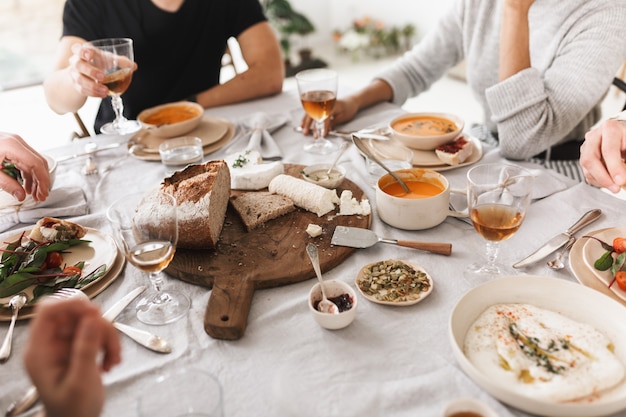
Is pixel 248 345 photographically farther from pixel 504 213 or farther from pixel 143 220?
pixel 504 213

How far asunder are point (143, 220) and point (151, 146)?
879 mm

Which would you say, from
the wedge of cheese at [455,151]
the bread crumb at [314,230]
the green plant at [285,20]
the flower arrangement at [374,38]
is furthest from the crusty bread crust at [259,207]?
the flower arrangement at [374,38]

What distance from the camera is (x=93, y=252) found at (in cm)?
128

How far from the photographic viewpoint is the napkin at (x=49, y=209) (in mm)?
1462

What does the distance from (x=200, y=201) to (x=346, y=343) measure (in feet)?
1.83

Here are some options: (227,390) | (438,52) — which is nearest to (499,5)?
(438,52)

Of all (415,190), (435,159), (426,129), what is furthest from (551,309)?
(426,129)

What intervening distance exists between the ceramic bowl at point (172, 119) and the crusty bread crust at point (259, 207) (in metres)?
0.59

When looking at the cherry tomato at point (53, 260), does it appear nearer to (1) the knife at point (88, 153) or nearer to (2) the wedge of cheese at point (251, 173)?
(2) the wedge of cheese at point (251, 173)

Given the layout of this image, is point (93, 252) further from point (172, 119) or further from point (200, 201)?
point (172, 119)

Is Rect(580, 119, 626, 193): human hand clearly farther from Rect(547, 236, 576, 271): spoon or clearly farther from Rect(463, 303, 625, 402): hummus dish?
Rect(463, 303, 625, 402): hummus dish

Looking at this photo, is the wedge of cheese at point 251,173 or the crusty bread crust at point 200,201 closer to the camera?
the crusty bread crust at point 200,201

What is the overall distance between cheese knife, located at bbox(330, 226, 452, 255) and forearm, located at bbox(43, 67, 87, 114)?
135 centimetres

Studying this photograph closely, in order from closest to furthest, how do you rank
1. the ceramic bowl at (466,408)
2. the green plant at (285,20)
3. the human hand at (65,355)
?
the human hand at (65,355)
the ceramic bowl at (466,408)
the green plant at (285,20)
